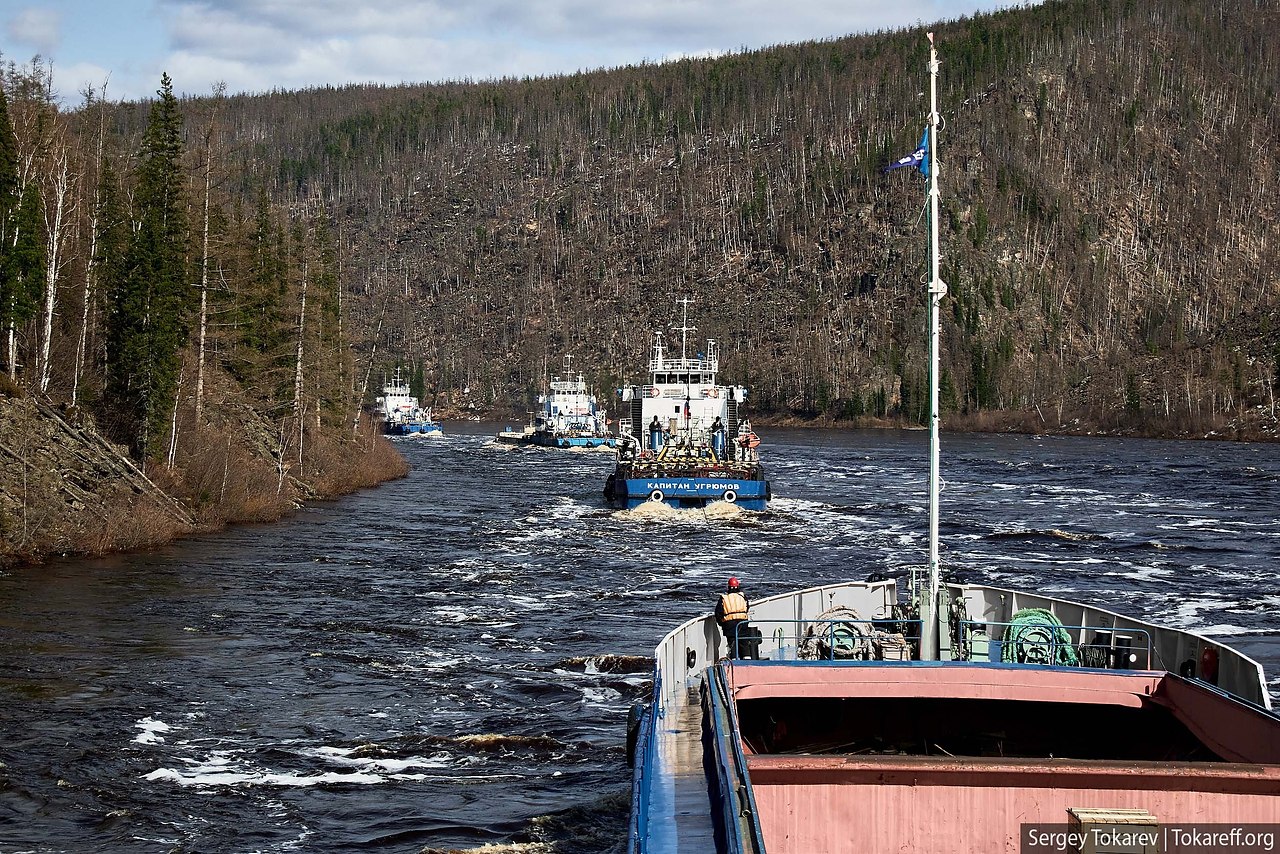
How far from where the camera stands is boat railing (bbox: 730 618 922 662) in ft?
59.4

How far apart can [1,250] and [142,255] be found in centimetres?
497

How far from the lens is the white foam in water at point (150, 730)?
66.9 feet

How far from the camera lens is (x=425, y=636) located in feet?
98.8

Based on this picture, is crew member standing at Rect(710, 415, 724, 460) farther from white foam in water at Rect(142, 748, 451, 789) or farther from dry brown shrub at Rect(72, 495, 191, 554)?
white foam in water at Rect(142, 748, 451, 789)

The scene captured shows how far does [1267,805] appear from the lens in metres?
11.3

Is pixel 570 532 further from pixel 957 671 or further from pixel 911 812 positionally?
pixel 911 812

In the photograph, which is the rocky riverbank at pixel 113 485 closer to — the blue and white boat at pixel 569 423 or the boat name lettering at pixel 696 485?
the boat name lettering at pixel 696 485

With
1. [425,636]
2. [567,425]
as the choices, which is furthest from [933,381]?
[567,425]

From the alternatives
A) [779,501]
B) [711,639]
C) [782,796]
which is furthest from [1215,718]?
[779,501]

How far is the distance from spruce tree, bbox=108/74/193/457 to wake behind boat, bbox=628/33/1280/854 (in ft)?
108

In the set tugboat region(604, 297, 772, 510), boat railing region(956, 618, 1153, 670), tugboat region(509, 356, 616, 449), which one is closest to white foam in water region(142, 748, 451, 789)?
boat railing region(956, 618, 1153, 670)

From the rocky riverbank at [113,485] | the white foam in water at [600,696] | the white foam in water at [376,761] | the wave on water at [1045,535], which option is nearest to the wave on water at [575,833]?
the white foam in water at [376,761]

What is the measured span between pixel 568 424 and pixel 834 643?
126 meters

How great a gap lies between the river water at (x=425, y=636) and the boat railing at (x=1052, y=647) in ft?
18.1
